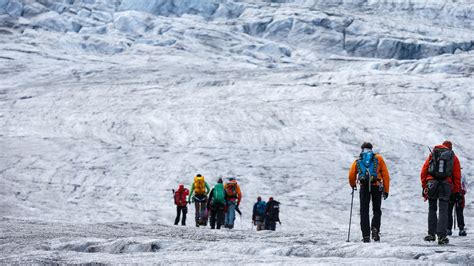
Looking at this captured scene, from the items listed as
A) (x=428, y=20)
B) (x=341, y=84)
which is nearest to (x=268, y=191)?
(x=341, y=84)

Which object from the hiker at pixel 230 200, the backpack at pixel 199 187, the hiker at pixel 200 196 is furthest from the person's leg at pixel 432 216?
the backpack at pixel 199 187

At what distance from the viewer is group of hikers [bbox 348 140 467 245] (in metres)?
10.6

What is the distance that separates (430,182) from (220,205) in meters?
9.10

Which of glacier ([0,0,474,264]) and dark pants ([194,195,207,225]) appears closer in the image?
glacier ([0,0,474,264])

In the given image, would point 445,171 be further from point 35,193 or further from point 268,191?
point 35,193

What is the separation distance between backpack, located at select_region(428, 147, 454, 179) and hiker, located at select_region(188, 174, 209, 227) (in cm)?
1036

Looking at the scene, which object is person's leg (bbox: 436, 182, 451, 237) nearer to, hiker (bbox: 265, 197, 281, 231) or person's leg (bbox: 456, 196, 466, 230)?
person's leg (bbox: 456, 196, 466, 230)

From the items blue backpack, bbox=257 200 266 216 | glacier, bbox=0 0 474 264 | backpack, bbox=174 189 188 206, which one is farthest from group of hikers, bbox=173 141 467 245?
backpack, bbox=174 189 188 206

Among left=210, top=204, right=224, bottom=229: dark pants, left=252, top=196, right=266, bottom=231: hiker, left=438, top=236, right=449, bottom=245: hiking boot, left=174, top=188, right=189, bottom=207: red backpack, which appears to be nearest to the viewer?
left=438, top=236, right=449, bottom=245: hiking boot

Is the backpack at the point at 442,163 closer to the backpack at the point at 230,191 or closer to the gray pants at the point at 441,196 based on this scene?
the gray pants at the point at 441,196

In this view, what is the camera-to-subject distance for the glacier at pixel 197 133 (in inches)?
532

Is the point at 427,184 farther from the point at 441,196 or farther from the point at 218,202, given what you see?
the point at 218,202

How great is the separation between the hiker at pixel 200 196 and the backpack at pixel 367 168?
368 inches

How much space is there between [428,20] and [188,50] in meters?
33.6
